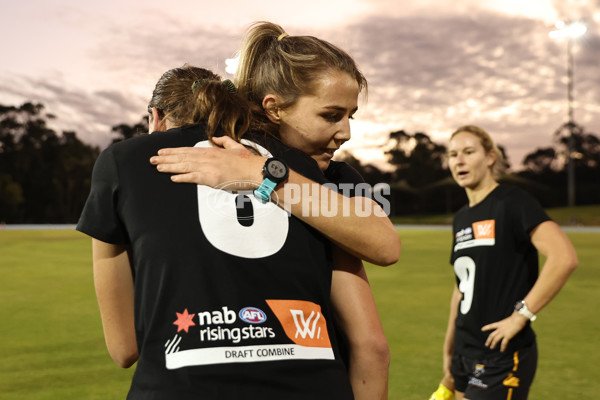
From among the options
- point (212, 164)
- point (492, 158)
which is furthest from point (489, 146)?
point (212, 164)

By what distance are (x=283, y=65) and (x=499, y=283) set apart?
2.62 meters

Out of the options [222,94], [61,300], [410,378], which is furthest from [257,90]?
[61,300]

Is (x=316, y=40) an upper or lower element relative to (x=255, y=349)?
upper

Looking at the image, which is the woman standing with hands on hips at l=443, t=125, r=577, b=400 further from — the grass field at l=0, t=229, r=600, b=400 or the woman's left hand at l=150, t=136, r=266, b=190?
the woman's left hand at l=150, t=136, r=266, b=190

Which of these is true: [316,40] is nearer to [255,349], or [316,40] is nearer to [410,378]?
[255,349]

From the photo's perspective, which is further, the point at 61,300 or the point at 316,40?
the point at 61,300

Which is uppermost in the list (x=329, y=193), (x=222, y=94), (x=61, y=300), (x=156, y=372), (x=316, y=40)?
(x=316, y=40)

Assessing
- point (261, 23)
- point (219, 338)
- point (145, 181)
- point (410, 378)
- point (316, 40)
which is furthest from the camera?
point (410, 378)

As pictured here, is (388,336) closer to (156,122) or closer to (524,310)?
(524,310)

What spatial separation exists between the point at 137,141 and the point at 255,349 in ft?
2.15

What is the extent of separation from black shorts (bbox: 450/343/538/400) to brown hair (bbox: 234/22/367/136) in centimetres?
239

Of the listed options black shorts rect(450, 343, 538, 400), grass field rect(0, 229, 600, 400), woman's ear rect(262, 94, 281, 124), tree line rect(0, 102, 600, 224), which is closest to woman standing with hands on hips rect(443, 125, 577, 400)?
black shorts rect(450, 343, 538, 400)

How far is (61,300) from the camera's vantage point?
40.1 feet

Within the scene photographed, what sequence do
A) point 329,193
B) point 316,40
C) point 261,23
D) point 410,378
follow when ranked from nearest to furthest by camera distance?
point 329,193 → point 316,40 → point 261,23 → point 410,378
